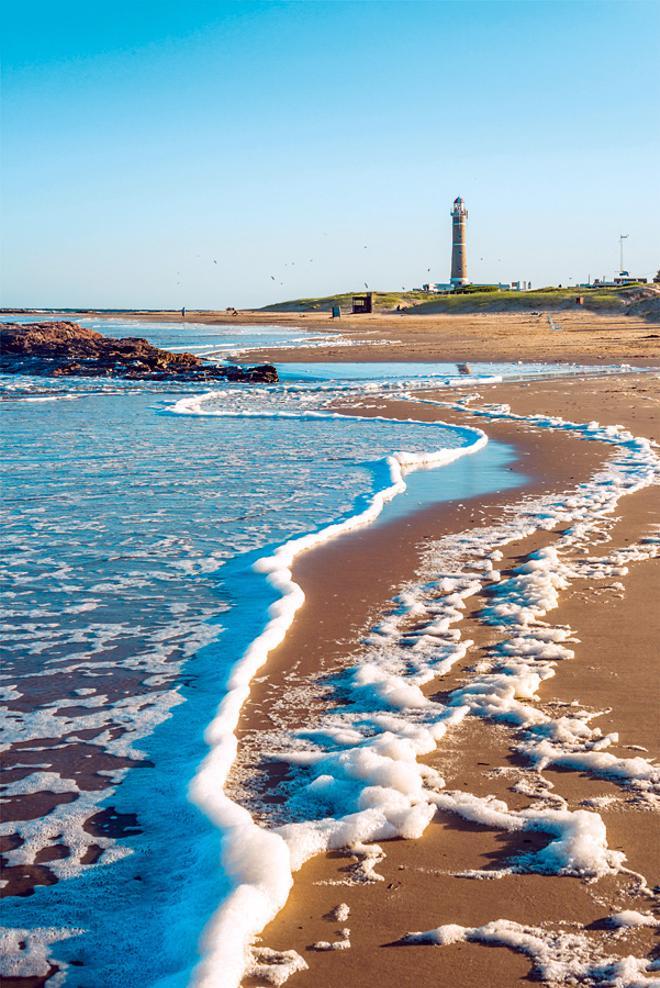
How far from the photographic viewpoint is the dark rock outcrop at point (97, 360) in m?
24.8

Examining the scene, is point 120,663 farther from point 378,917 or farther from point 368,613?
point 378,917

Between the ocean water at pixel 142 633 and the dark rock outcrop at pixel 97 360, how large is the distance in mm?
11025

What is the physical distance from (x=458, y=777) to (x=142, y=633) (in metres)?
2.31

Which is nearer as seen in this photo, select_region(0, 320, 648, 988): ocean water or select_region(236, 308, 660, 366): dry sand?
select_region(0, 320, 648, 988): ocean water

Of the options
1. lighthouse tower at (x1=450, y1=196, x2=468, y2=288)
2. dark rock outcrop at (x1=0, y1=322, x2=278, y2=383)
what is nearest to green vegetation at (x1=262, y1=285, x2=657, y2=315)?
lighthouse tower at (x1=450, y1=196, x2=468, y2=288)

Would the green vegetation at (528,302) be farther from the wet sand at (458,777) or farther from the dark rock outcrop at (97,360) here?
the wet sand at (458,777)

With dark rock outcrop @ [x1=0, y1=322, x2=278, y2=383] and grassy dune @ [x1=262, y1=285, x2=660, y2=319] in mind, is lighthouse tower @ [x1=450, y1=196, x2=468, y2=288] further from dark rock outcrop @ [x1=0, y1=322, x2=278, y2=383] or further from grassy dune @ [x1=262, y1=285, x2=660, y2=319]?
dark rock outcrop @ [x1=0, y1=322, x2=278, y2=383]

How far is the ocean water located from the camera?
9.41ft

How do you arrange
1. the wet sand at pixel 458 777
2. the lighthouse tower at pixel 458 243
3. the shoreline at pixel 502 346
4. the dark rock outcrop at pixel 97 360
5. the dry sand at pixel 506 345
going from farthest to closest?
the lighthouse tower at pixel 458 243, the dry sand at pixel 506 345, the shoreline at pixel 502 346, the dark rock outcrop at pixel 97 360, the wet sand at pixel 458 777

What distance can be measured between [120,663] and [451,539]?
10.8 ft

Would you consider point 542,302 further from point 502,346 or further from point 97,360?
point 97,360

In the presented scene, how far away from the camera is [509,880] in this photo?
9.57 feet

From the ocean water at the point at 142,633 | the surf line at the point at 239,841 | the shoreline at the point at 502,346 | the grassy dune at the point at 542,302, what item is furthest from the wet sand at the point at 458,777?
the grassy dune at the point at 542,302

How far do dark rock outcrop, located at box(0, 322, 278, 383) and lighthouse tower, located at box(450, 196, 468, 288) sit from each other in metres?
97.7
